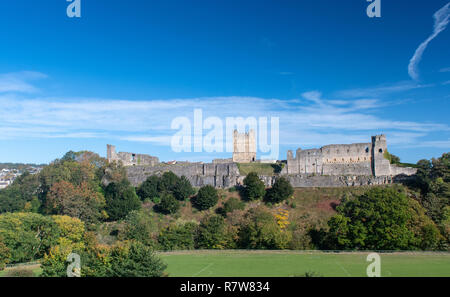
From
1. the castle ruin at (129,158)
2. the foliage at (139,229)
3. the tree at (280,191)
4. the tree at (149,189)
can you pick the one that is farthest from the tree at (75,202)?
the tree at (280,191)

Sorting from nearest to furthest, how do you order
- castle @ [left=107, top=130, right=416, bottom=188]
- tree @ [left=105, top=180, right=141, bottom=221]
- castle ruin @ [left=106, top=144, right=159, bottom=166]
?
tree @ [left=105, top=180, right=141, bottom=221] < castle @ [left=107, top=130, right=416, bottom=188] < castle ruin @ [left=106, top=144, right=159, bottom=166]

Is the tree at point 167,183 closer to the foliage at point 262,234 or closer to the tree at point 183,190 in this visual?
the tree at point 183,190

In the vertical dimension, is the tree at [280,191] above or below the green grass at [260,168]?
below

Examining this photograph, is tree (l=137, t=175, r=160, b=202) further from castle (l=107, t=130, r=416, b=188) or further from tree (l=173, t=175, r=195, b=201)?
castle (l=107, t=130, r=416, b=188)

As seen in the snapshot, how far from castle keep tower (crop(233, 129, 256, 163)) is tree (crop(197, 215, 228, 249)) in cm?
4209

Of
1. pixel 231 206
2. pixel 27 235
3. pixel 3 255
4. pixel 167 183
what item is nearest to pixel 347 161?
pixel 231 206

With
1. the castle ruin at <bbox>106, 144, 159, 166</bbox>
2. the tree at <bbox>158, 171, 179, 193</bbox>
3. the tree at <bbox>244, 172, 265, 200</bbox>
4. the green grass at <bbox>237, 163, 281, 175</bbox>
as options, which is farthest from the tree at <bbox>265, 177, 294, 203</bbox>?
the castle ruin at <bbox>106, 144, 159, 166</bbox>

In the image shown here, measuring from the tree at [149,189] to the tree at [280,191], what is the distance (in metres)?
16.7

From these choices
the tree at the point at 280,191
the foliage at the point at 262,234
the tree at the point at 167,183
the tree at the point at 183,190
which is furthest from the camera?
the tree at the point at 167,183

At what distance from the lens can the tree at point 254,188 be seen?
57.1m

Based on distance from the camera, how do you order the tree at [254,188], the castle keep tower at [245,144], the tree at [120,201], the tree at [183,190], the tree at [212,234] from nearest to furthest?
the tree at [212,234] → the tree at [120,201] → the tree at [254,188] → the tree at [183,190] → the castle keep tower at [245,144]

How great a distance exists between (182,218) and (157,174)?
518 inches

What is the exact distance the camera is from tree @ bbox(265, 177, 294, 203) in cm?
5581

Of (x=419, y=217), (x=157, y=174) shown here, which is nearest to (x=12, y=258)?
(x=157, y=174)
